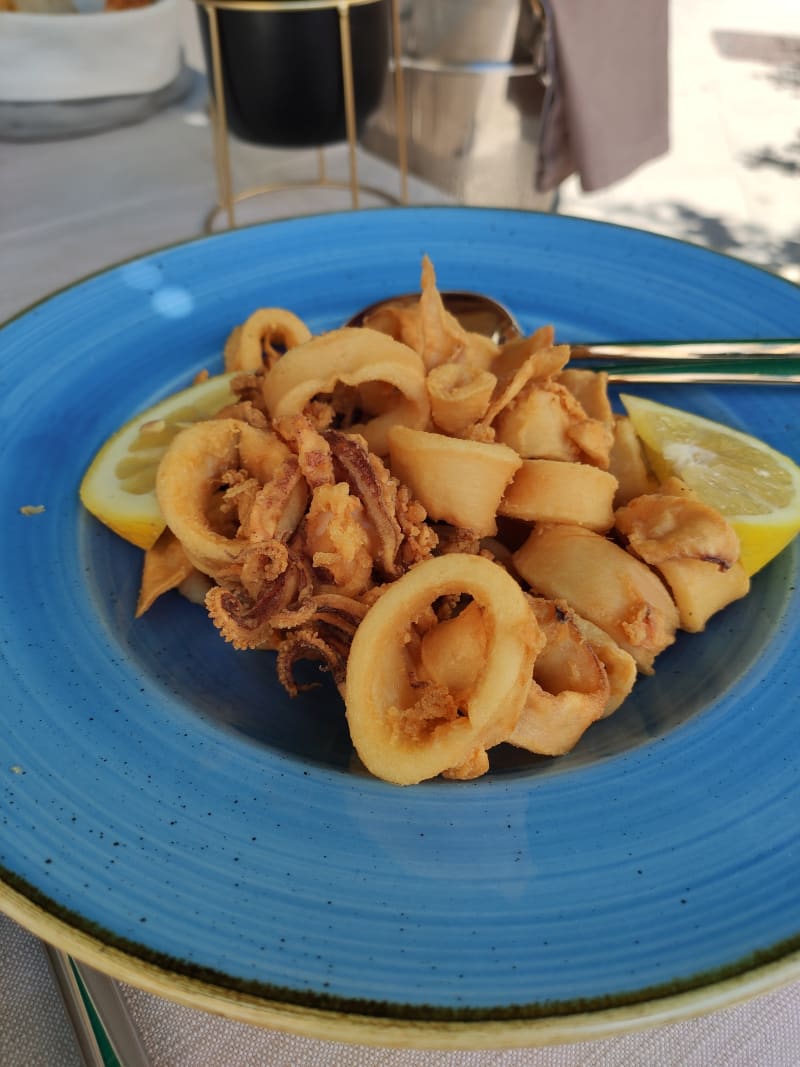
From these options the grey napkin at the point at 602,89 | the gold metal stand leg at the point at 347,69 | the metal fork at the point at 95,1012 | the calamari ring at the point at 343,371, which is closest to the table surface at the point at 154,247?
the metal fork at the point at 95,1012

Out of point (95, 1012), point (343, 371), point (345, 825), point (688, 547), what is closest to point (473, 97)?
point (343, 371)

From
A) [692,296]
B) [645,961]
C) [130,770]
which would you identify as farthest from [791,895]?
[692,296]

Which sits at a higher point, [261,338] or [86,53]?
[86,53]

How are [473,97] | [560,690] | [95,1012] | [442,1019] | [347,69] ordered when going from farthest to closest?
[473,97], [347,69], [560,690], [95,1012], [442,1019]

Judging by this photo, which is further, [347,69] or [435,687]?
[347,69]

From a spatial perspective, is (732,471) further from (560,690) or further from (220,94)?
(220,94)

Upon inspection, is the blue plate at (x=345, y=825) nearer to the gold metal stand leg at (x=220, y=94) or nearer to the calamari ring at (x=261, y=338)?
the calamari ring at (x=261, y=338)

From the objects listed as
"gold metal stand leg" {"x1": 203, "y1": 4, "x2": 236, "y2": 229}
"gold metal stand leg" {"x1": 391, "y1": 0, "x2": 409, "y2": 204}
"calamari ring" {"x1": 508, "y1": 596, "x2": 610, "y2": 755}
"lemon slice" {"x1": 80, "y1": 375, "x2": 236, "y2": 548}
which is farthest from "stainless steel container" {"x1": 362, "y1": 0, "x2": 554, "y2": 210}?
"calamari ring" {"x1": 508, "y1": 596, "x2": 610, "y2": 755}

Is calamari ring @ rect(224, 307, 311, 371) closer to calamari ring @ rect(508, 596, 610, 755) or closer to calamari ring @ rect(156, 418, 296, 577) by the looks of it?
calamari ring @ rect(156, 418, 296, 577)
